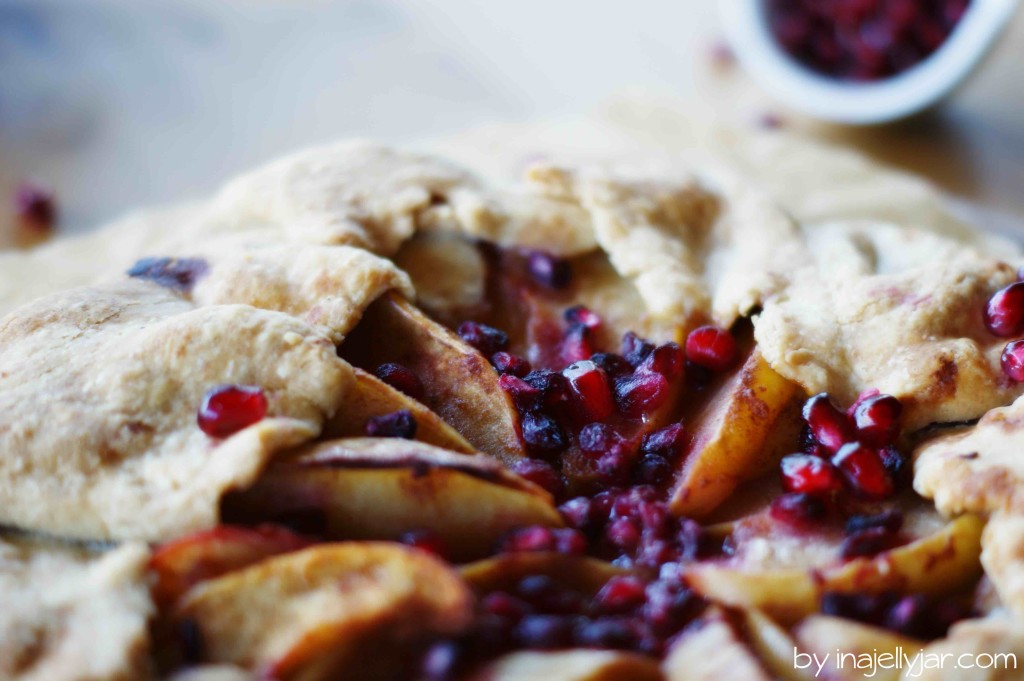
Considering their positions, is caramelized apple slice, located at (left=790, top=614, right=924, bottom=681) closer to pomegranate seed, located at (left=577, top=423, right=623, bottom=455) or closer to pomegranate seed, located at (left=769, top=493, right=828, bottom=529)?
pomegranate seed, located at (left=769, top=493, right=828, bottom=529)

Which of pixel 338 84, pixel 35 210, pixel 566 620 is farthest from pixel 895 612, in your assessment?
pixel 338 84

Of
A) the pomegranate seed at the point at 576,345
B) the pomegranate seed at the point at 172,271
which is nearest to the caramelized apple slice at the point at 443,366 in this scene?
the pomegranate seed at the point at 576,345

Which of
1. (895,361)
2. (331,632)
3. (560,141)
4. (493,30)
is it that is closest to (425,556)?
(331,632)

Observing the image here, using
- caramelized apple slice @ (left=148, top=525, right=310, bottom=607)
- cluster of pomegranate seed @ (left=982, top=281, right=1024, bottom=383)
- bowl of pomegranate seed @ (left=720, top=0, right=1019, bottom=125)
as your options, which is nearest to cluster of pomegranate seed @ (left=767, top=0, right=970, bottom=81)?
bowl of pomegranate seed @ (left=720, top=0, right=1019, bottom=125)

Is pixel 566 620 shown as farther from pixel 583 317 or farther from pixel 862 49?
pixel 862 49

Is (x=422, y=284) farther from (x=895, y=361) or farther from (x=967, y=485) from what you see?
(x=967, y=485)

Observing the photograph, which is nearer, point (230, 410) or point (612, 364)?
point (230, 410)
